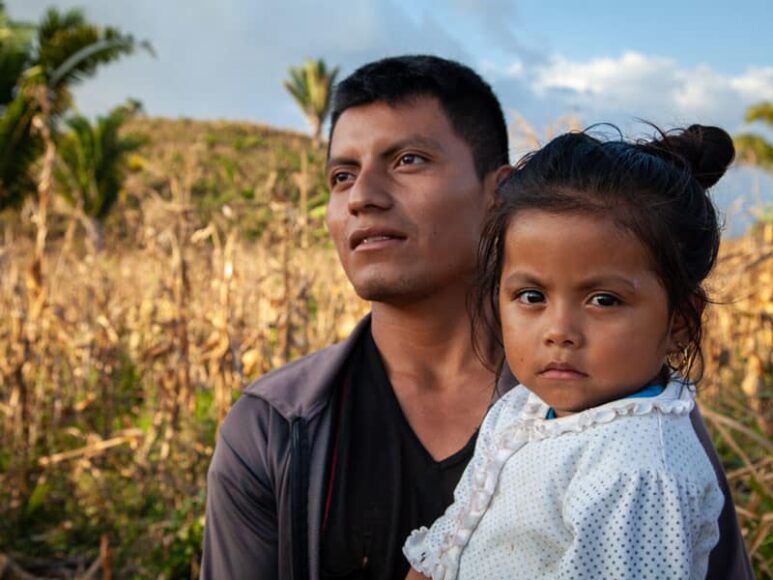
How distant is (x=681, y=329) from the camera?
1.49m

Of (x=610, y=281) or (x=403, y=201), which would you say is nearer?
(x=610, y=281)

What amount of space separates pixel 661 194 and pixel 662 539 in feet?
1.72

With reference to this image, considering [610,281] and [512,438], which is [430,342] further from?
[610,281]

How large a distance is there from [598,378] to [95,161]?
75.8 ft

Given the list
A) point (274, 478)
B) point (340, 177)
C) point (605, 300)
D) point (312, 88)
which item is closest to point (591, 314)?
point (605, 300)

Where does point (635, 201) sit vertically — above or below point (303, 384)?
above

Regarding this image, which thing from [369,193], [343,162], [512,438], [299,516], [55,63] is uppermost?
[55,63]

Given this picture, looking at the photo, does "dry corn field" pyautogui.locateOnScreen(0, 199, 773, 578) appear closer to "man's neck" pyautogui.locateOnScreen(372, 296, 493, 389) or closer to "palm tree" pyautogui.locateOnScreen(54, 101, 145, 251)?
"man's neck" pyautogui.locateOnScreen(372, 296, 493, 389)

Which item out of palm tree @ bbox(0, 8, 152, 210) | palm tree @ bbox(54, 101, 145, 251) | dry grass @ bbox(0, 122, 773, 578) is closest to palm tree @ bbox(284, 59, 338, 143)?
palm tree @ bbox(54, 101, 145, 251)

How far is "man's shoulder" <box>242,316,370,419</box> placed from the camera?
201cm

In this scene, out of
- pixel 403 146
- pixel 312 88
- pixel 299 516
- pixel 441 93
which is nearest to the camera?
pixel 299 516

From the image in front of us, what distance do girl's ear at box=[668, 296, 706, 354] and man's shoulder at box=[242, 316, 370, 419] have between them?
2.68 ft

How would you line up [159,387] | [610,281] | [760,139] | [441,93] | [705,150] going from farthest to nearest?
[760,139]
[159,387]
[441,93]
[705,150]
[610,281]

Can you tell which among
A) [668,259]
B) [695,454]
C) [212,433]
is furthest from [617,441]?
[212,433]
